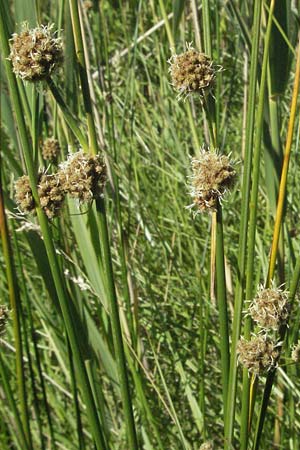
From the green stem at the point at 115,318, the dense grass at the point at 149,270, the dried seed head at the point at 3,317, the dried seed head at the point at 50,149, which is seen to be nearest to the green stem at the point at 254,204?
the dense grass at the point at 149,270

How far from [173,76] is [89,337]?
64 centimetres

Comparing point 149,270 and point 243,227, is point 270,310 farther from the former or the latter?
point 149,270

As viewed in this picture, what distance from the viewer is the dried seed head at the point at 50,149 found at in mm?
1290

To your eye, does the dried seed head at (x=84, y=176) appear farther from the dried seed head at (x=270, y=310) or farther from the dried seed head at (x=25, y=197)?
the dried seed head at (x=270, y=310)

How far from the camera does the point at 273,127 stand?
4.01 ft

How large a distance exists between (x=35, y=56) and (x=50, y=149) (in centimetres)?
62

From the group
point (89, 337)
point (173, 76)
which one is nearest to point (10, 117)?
point (89, 337)

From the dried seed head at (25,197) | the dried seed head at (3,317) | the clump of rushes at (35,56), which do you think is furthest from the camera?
the dried seed head at (3,317)

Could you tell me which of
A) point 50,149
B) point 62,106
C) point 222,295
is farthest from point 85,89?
point 50,149

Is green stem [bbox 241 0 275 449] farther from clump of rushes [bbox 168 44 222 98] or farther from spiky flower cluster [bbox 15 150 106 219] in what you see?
spiky flower cluster [bbox 15 150 106 219]

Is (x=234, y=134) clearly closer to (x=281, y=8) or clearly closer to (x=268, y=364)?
(x=281, y=8)

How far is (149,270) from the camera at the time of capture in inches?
63.8

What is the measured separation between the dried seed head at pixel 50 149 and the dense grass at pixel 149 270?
14mm

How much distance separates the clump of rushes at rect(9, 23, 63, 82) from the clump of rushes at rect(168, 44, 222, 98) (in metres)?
0.12
